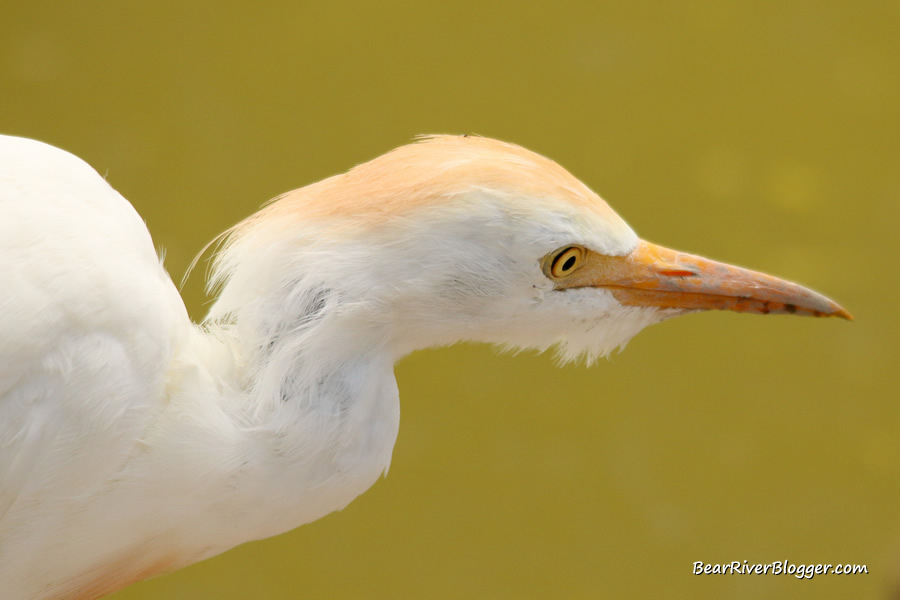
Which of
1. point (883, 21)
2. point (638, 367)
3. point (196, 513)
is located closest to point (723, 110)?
point (883, 21)

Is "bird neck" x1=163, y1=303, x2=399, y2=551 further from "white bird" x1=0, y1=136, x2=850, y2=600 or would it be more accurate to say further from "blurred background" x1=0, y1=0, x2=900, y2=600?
"blurred background" x1=0, y1=0, x2=900, y2=600

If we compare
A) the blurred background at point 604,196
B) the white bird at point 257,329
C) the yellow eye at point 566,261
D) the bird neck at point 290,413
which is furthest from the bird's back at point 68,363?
the blurred background at point 604,196

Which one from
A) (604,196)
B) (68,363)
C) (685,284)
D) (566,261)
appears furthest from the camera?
(604,196)

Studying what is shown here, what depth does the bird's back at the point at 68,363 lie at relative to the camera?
72.9 inches

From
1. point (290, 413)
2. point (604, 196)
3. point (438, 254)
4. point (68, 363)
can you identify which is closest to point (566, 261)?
point (438, 254)

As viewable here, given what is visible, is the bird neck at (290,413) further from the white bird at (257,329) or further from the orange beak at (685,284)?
the orange beak at (685,284)

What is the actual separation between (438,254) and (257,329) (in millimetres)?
365

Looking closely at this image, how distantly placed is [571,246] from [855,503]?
2.74 m

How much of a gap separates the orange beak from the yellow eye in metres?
0.02

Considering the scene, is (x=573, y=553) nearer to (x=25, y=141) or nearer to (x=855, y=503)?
(x=855, y=503)

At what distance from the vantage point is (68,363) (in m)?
1.85

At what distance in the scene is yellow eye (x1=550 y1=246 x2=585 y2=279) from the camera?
1962 millimetres

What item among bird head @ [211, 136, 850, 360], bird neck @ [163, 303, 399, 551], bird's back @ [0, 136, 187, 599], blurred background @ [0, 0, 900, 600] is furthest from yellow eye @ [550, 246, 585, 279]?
blurred background @ [0, 0, 900, 600]

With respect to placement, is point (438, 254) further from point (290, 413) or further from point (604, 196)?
point (604, 196)
